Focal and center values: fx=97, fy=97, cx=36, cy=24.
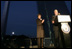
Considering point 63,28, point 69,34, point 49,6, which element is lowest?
point 69,34

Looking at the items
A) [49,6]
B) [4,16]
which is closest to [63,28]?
[4,16]

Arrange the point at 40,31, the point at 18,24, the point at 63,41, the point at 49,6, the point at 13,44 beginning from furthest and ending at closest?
the point at 18,24
the point at 49,6
the point at 40,31
the point at 13,44
the point at 63,41

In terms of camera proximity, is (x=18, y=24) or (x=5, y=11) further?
(x=18, y=24)

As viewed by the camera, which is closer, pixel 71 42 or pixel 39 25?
pixel 71 42

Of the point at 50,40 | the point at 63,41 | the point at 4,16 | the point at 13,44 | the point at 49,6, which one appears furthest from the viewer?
the point at 49,6

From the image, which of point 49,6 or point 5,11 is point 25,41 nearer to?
point 5,11

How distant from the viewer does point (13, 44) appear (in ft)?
7.58

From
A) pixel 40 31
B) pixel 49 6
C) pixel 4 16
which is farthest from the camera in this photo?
pixel 49 6

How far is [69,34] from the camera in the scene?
6.47 ft

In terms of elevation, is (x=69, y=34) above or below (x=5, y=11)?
below

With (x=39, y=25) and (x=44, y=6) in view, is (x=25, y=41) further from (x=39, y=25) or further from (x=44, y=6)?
(x=44, y=6)

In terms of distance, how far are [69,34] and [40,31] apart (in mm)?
888

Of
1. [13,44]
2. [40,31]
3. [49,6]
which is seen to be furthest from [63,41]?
[49,6]

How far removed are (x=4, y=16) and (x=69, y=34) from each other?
5.36ft
